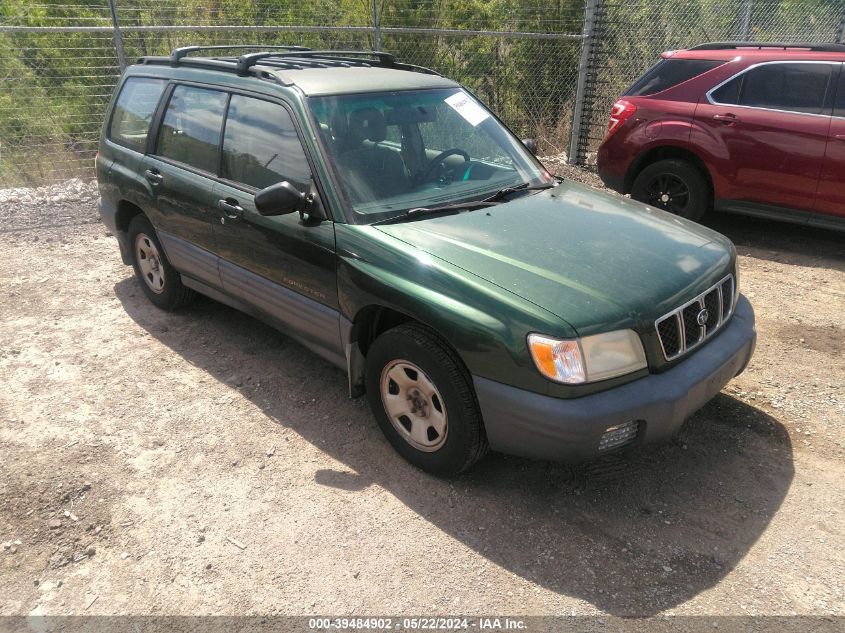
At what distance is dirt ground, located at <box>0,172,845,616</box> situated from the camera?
8.66 feet

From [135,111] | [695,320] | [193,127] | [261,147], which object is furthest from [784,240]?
[135,111]

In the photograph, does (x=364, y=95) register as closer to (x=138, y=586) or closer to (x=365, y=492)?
(x=365, y=492)

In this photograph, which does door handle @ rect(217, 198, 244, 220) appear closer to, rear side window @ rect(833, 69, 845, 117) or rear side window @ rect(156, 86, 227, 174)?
rear side window @ rect(156, 86, 227, 174)

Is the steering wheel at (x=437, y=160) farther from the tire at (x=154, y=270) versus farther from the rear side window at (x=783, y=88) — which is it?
the rear side window at (x=783, y=88)

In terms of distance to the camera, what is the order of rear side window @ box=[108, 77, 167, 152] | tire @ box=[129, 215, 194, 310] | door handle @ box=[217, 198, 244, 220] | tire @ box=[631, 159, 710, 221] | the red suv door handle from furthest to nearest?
tire @ box=[631, 159, 710, 221] → the red suv door handle → tire @ box=[129, 215, 194, 310] → rear side window @ box=[108, 77, 167, 152] → door handle @ box=[217, 198, 244, 220]

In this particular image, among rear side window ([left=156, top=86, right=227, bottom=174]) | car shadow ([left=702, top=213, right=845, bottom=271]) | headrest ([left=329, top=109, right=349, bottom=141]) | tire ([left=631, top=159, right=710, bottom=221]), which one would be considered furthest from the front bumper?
tire ([left=631, top=159, right=710, bottom=221])

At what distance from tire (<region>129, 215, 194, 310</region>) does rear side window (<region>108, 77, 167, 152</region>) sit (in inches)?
23.1

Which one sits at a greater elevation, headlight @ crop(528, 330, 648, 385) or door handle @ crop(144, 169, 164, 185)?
door handle @ crop(144, 169, 164, 185)

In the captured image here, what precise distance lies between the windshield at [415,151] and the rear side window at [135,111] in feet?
5.89

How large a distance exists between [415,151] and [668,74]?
4281 mm

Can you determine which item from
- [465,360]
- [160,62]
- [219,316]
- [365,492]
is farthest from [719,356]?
[160,62]

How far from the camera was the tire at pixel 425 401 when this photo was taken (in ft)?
9.62

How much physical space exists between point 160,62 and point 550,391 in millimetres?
3992

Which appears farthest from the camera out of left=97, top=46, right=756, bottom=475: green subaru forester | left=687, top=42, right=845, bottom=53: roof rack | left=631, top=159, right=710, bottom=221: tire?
left=631, top=159, right=710, bottom=221: tire
